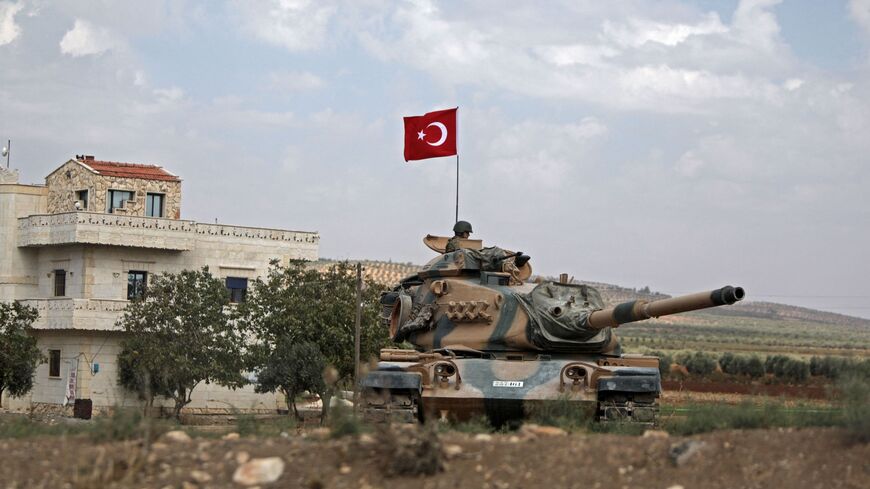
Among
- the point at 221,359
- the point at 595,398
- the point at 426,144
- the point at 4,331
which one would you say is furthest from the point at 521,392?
the point at 4,331

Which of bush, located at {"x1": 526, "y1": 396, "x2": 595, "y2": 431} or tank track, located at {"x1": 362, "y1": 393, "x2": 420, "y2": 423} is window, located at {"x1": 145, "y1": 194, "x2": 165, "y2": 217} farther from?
bush, located at {"x1": 526, "y1": 396, "x2": 595, "y2": 431}

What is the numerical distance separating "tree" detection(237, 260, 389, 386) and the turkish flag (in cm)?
853

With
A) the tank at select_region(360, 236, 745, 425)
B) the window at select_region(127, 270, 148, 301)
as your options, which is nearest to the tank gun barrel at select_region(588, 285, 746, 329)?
the tank at select_region(360, 236, 745, 425)

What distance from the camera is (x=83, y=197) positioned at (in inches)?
1690

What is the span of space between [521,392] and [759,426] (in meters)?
3.88

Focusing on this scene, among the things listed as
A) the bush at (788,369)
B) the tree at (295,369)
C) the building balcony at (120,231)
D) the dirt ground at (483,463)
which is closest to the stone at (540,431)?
the dirt ground at (483,463)

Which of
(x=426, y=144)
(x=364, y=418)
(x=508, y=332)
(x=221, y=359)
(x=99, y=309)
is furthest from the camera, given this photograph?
(x=99, y=309)

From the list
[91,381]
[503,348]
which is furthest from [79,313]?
[503,348]

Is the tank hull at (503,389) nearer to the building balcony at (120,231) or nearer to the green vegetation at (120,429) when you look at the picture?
the green vegetation at (120,429)

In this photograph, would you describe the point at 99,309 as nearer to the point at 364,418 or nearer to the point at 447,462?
the point at 364,418

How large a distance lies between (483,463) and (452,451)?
1.08 feet

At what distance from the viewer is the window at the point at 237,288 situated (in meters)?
43.4

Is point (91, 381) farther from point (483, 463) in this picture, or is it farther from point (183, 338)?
point (483, 463)

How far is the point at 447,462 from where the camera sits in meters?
11.2
